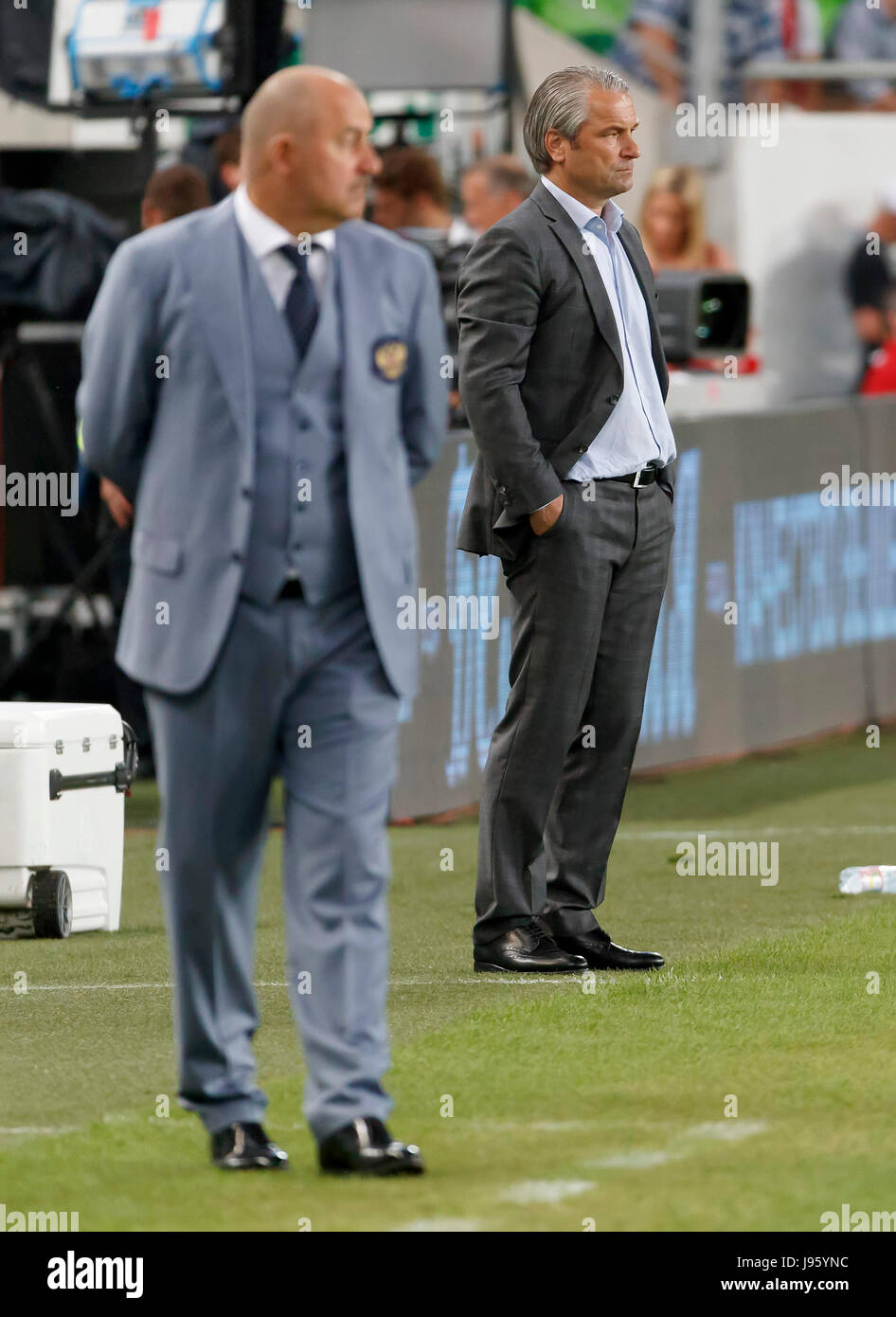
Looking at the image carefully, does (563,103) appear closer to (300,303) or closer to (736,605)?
(300,303)

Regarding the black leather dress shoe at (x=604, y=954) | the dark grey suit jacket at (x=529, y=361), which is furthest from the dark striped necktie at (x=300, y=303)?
the black leather dress shoe at (x=604, y=954)

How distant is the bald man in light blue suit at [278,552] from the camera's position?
4.72 meters

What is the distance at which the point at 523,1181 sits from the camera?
4816 mm

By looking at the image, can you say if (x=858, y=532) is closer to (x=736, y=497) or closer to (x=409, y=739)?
(x=736, y=497)

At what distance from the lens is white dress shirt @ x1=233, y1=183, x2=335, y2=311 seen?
15.7ft

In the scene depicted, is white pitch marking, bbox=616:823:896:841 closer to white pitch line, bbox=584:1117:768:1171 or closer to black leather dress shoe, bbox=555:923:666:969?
black leather dress shoe, bbox=555:923:666:969

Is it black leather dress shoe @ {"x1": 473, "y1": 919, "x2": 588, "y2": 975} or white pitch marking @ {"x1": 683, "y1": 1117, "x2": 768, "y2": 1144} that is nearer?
white pitch marking @ {"x1": 683, "y1": 1117, "x2": 768, "y2": 1144}

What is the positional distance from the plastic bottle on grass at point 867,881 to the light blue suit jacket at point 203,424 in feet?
14.1

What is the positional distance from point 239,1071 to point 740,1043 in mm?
1710

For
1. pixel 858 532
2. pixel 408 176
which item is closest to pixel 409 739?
pixel 408 176

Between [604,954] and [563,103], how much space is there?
2.22 m

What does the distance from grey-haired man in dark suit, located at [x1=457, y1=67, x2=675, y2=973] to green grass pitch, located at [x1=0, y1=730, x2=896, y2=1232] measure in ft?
1.13

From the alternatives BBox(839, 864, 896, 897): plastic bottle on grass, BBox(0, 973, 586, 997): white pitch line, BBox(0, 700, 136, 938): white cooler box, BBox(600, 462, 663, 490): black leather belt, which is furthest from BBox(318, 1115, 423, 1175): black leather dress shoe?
BBox(839, 864, 896, 897): plastic bottle on grass

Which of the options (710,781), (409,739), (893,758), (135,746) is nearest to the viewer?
(135,746)
